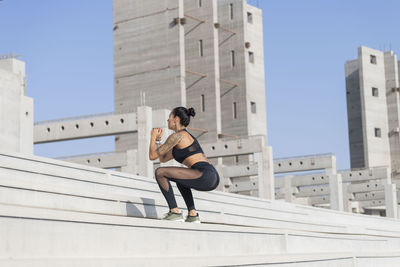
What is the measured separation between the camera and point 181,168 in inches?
267

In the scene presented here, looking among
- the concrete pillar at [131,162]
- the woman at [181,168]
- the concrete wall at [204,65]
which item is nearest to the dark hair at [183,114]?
the woman at [181,168]

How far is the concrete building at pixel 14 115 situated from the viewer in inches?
800

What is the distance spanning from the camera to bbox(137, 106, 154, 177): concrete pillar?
23547 millimetres

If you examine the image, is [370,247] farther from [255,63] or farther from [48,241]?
[255,63]

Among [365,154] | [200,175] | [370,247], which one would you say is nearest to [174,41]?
[365,154]

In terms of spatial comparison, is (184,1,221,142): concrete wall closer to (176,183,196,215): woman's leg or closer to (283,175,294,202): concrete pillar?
(283,175,294,202): concrete pillar

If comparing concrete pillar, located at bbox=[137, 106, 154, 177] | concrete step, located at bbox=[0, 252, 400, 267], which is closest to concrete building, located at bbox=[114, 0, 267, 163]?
concrete pillar, located at bbox=[137, 106, 154, 177]

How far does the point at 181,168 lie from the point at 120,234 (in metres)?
1.36

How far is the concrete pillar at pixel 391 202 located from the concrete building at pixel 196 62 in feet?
35.6

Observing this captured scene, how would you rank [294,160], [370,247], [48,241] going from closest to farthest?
[48,241]
[370,247]
[294,160]

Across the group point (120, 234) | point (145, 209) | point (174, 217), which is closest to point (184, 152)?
point (174, 217)

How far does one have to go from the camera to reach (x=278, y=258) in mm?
6742

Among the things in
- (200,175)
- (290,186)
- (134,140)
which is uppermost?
(134,140)

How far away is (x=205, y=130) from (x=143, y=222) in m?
38.3
